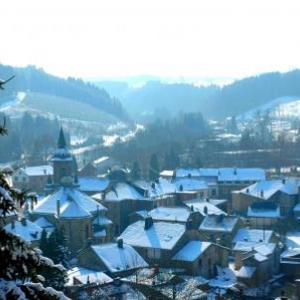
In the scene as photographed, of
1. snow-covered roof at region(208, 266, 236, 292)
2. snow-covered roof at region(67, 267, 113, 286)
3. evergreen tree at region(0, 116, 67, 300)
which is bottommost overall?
snow-covered roof at region(208, 266, 236, 292)

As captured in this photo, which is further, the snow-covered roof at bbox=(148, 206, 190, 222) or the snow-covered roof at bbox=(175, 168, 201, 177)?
the snow-covered roof at bbox=(175, 168, 201, 177)

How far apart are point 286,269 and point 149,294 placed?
11.2 metres

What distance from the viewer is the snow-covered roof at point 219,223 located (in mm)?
38000

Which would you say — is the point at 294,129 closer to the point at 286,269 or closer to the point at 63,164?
the point at 63,164

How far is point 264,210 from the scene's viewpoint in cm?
4472

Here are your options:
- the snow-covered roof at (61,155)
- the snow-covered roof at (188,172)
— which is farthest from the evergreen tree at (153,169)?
the snow-covered roof at (61,155)

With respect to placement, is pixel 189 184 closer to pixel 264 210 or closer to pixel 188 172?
pixel 188 172

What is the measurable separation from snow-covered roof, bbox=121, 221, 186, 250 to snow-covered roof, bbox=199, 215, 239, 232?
4998 millimetres

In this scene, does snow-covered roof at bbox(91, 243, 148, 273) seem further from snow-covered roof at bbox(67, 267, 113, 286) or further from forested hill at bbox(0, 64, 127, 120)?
forested hill at bbox(0, 64, 127, 120)

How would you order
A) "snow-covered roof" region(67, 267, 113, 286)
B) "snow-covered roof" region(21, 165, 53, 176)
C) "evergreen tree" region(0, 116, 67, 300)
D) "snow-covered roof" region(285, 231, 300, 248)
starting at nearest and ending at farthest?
"evergreen tree" region(0, 116, 67, 300)
"snow-covered roof" region(67, 267, 113, 286)
"snow-covered roof" region(285, 231, 300, 248)
"snow-covered roof" region(21, 165, 53, 176)

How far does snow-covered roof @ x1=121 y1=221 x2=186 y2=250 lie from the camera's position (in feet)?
105

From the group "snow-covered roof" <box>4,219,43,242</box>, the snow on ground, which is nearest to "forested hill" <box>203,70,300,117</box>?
the snow on ground

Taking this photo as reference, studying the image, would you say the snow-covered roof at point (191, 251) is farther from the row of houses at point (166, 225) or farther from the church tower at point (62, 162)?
the church tower at point (62, 162)

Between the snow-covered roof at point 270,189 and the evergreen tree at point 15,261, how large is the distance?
142ft
